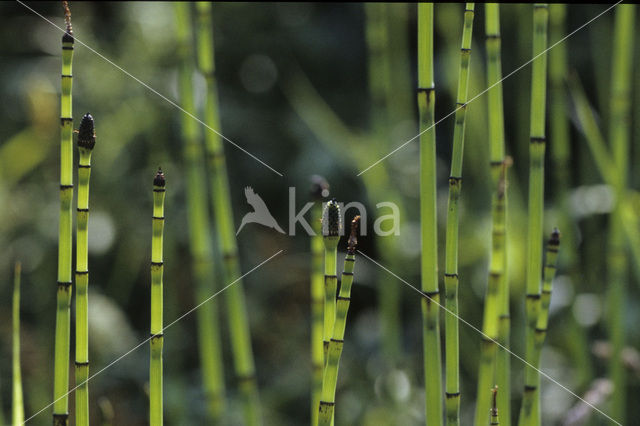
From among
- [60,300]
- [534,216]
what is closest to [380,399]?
[534,216]

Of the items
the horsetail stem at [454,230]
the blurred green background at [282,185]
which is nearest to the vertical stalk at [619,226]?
the blurred green background at [282,185]

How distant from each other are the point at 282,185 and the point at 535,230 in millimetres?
791

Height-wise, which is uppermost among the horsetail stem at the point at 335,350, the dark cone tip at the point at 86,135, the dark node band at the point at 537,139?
the dark node band at the point at 537,139

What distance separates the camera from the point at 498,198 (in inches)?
19.8

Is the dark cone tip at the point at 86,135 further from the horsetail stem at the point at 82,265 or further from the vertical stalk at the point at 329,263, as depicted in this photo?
the vertical stalk at the point at 329,263

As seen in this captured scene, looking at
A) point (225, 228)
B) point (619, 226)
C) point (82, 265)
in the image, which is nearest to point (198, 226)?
A: point (225, 228)

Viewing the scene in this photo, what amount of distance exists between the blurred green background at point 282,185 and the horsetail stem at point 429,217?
1.44ft

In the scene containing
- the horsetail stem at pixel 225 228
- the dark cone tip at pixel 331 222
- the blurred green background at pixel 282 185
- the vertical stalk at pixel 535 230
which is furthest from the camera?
the blurred green background at pixel 282 185

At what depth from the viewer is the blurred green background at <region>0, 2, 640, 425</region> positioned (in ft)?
3.45

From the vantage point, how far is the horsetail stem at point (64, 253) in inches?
17.9

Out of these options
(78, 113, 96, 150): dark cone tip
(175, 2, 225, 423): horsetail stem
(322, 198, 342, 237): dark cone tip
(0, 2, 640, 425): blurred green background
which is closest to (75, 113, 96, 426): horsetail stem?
(78, 113, 96, 150): dark cone tip

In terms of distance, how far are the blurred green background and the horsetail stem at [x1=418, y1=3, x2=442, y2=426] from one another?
0.44 m

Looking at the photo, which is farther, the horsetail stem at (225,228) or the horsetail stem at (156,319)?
the horsetail stem at (225,228)

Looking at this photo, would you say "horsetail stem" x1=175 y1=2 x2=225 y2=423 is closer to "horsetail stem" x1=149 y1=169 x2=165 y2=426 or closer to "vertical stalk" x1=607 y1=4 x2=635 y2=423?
"horsetail stem" x1=149 y1=169 x2=165 y2=426
